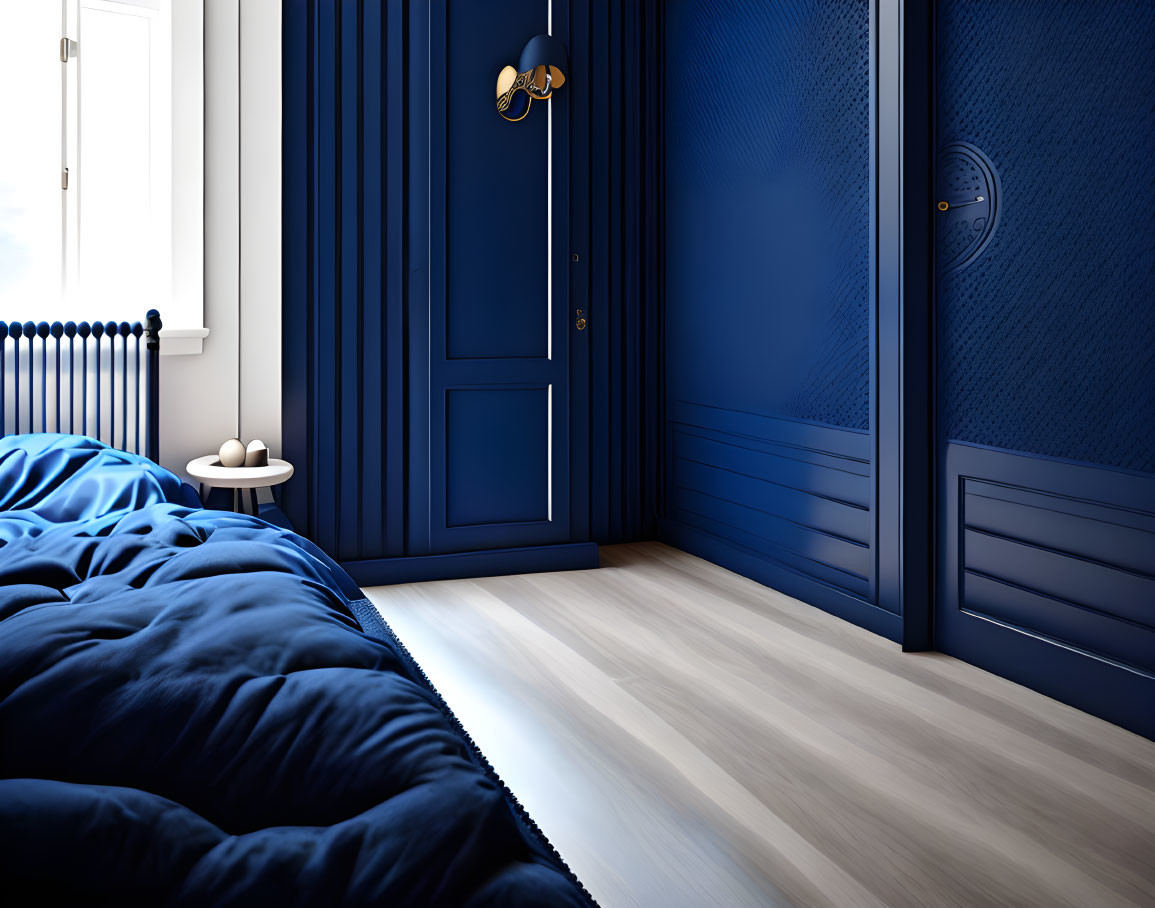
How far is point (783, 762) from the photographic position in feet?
7.04

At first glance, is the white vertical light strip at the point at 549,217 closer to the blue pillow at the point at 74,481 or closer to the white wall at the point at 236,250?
the white wall at the point at 236,250

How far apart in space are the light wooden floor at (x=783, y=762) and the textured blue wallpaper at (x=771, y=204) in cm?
94

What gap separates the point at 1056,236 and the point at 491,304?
216cm

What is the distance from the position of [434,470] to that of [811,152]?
1882mm

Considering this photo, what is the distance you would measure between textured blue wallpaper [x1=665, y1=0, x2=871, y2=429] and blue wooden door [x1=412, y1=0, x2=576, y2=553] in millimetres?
551

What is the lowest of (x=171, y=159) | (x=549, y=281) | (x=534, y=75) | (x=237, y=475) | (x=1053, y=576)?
(x=1053, y=576)

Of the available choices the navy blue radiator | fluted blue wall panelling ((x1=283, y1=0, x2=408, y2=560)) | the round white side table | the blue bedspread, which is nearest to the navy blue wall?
fluted blue wall panelling ((x1=283, y1=0, x2=408, y2=560))

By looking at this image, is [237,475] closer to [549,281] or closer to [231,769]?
[549,281]

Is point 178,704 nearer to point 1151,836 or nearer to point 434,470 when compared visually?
point 1151,836

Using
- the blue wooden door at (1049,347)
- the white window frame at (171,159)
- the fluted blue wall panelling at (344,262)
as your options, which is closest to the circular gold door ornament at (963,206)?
the blue wooden door at (1049,347)

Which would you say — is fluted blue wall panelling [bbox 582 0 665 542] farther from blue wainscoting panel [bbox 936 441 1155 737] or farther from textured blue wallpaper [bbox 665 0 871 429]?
blue wainscoting panel [bbox 936 441 1155 737]

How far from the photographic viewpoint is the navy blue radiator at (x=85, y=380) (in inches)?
128

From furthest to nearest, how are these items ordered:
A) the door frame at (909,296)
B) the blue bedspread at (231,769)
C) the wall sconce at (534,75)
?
the wall sconce at (534,75), the door frame at (909,296), the blue bedspread at (231,769)

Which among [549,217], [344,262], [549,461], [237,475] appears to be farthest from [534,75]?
[237,475]
